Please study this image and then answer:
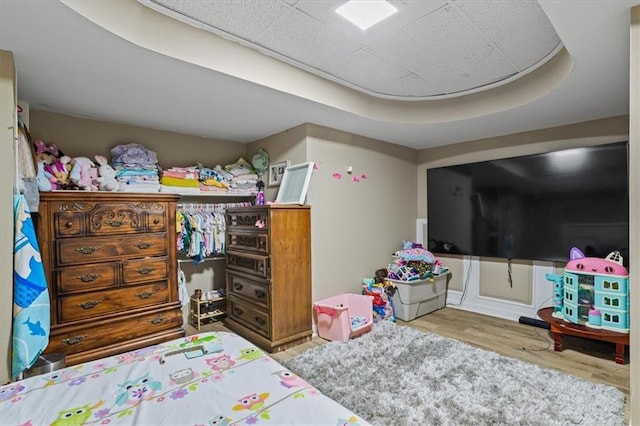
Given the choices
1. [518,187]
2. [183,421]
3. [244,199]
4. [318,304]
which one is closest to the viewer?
[183,421]

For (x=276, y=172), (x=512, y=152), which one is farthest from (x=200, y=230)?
(x=512, y=152)

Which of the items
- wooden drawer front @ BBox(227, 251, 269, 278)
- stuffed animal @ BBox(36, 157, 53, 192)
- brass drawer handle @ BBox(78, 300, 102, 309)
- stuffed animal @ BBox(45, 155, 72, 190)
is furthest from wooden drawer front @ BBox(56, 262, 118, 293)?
wooden drawer front @ BBox(227, 251, 269, 278)

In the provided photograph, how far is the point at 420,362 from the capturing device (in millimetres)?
2568

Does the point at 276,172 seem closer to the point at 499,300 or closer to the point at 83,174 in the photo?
the point at 83,174

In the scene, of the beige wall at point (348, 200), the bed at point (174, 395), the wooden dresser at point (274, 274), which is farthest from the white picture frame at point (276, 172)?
the bed at point (174, 395)

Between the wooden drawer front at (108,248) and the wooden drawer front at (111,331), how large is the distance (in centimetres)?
51

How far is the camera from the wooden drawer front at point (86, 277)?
234 centimetres

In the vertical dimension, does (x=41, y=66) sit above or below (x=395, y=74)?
below

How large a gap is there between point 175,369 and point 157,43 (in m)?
1.72

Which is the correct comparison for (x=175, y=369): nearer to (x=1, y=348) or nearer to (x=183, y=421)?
(x=183, y=421)

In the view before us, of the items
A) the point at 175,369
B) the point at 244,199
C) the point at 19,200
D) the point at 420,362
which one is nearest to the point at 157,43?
the point at 19,200

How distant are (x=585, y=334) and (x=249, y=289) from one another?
9.72 feet

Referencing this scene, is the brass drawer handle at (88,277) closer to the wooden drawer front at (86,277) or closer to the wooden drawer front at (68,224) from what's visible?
the wooden drawer front at (86,277)

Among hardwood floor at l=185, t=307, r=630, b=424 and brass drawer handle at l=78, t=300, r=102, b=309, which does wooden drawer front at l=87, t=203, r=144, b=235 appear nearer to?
brass drawer handle at l=78, t=300, r=102, b=309
